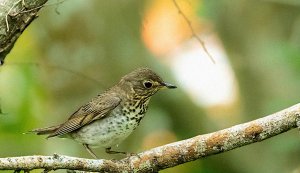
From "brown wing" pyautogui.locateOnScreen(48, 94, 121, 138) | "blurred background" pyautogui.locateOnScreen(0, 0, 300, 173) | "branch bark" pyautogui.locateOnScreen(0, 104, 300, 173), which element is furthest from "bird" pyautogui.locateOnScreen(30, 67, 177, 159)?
"blurred background" pyautogui.locateOnScreen(0, 0, 300, 173)

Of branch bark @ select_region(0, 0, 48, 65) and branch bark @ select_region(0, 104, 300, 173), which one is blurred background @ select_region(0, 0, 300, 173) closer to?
branch bark @ select_region(0, 0, 48, 65)

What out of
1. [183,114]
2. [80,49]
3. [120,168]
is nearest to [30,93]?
[80,49]

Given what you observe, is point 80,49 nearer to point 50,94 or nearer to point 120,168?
point 50,94

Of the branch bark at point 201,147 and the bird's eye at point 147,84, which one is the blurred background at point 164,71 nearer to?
the bird's eye at point 147,84

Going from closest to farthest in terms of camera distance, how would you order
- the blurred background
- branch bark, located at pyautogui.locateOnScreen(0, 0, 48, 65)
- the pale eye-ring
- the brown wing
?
branch bark, located at pyautogui.locateOnScreen(0, 0, 48, 65), the brown wing, the pale eye-ring, the blurred background

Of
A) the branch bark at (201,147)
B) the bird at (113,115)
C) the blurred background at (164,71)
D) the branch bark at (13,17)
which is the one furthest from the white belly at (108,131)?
the blurred background at (164,71)
